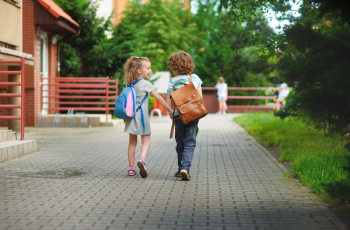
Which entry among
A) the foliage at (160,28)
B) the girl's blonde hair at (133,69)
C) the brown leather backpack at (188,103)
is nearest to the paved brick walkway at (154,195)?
the brown leather backpack at (188,103)

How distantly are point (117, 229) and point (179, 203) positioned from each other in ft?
3.52

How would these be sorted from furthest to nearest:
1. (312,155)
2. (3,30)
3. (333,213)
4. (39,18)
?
1. (39,18)
2. (3,30)
3. (312,155)
4. (333,213)

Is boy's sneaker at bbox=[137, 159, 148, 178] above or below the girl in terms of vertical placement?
below

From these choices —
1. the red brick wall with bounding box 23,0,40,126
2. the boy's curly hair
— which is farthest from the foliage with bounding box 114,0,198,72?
the boy's curly hair

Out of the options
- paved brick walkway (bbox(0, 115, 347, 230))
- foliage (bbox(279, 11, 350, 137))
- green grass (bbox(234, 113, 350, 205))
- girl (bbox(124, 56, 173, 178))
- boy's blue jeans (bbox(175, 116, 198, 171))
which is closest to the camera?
green grass (bbox(234, 113, 350, 205))

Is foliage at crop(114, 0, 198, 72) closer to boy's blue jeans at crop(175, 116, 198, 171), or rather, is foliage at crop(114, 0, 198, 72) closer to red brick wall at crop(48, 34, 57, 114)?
red brick wall at crop(48, 34, 57, 114)

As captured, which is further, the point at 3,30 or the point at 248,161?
the point at 3,30

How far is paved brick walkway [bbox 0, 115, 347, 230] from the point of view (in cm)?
402

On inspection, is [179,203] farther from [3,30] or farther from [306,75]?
[3,30]

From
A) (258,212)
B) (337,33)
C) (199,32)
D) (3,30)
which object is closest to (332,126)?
(337,33)

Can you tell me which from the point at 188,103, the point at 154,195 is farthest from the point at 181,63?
the point at 154,195

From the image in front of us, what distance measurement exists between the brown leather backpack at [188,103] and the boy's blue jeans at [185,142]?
188 mm

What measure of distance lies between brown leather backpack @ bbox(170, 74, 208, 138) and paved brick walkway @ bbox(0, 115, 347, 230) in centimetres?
84

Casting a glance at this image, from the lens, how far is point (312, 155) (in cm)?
745
